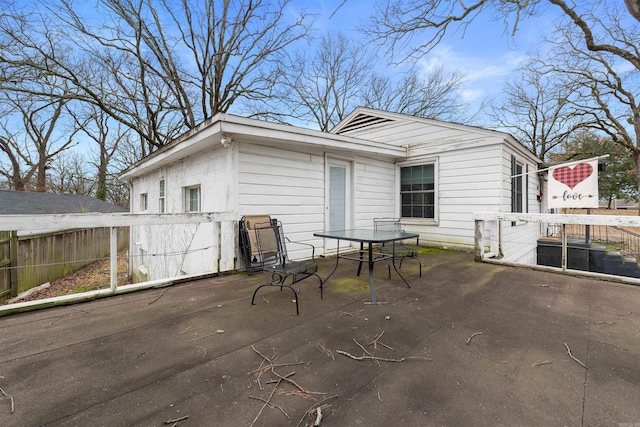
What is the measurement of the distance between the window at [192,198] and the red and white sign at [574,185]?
Result: 6686 millimetres

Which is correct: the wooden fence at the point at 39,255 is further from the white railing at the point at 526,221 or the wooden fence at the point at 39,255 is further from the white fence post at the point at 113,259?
the white railing at the point at 526,221

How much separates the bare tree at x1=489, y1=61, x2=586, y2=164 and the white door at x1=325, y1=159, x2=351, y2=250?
14.0 metres

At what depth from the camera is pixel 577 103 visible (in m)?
14.4

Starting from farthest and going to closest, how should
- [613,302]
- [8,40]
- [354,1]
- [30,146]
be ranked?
1. [30,146]
2. [8,40]
3. [354,1]
4. [613,302]

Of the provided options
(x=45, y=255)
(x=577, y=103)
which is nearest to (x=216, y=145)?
(x=45, y=255)

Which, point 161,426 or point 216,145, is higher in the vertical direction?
point 216,145

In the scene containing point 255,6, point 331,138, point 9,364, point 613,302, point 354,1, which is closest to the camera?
point 9,364

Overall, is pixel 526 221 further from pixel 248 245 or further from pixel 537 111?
pixel 537 111

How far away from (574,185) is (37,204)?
63.2 feet

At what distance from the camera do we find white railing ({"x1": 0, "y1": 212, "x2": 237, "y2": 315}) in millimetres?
2732

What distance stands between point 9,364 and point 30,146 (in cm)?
2433

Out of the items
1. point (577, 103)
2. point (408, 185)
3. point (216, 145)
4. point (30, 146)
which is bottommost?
point (408, 185)

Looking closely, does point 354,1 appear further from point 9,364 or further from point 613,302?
point 9,364

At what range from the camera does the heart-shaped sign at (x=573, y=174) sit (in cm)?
458
